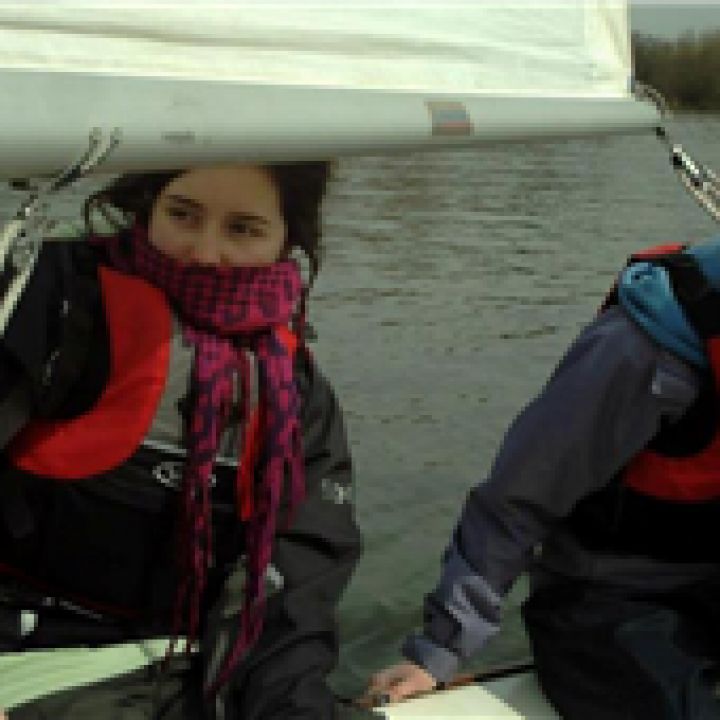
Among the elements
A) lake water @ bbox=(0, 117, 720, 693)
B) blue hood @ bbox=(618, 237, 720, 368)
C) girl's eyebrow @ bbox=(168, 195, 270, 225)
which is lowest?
lake water @ bbox=(0, 117, 720, 693)

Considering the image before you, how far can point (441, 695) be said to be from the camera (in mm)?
2023

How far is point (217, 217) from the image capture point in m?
1.68

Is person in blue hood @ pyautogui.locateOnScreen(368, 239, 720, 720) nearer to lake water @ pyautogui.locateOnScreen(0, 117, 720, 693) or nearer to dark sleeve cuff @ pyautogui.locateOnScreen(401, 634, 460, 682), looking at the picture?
dark sleeve cuff @ pyautogui.locateOnScreen(401, 634, 460, 682)

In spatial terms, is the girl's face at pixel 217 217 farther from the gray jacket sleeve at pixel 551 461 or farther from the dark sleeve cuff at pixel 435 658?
the dark sleeve cuff at pixel 435 658

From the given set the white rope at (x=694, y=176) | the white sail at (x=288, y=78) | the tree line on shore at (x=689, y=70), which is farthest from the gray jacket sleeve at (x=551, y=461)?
the tree line on shore at (x=689, y=70)

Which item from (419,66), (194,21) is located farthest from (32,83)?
(419,66)

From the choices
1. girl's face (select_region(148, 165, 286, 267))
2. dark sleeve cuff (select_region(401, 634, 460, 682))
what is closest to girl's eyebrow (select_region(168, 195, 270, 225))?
girl's face (select_region(148, 165, 286, 267))

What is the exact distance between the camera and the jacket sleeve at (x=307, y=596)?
1.70m

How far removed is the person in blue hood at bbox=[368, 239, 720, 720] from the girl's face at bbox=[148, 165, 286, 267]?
48 cm

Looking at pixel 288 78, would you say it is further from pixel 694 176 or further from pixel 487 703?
pixel 487 703

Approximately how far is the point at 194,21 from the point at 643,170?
15.3 meters

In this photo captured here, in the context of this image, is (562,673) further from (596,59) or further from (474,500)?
(596,59)

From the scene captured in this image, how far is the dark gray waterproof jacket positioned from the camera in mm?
1643

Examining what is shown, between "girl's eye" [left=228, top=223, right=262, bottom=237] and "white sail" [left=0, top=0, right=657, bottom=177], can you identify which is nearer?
"white sail" [left=0, top=0, right=657, bottom=177]
